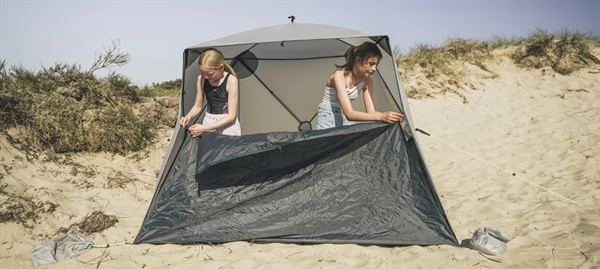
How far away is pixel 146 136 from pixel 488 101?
6.56 m

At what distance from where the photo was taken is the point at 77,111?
5.59 meters

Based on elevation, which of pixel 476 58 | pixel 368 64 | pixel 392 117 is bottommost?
pixel 392 117

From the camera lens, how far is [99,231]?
3.59m

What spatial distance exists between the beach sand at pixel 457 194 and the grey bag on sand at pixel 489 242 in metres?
0.06

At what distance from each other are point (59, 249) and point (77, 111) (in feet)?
10.1

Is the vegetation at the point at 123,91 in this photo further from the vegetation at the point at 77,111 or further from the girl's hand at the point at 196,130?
the girl's hand at the point at 196,130

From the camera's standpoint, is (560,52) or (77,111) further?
(560,52)

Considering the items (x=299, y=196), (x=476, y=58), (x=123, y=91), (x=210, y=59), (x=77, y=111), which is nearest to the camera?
(x=299, y=196)

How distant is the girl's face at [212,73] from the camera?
3.36 metres

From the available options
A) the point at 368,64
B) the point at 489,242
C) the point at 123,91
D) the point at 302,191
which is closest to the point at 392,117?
the point at 368,64

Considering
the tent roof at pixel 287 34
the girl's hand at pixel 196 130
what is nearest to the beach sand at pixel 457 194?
the girl's hand at pixel 196 130

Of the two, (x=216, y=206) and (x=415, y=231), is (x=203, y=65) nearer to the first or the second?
(x=216, y=206)

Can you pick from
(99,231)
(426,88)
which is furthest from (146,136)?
(426,88)

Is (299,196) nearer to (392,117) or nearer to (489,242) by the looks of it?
(392,117)
